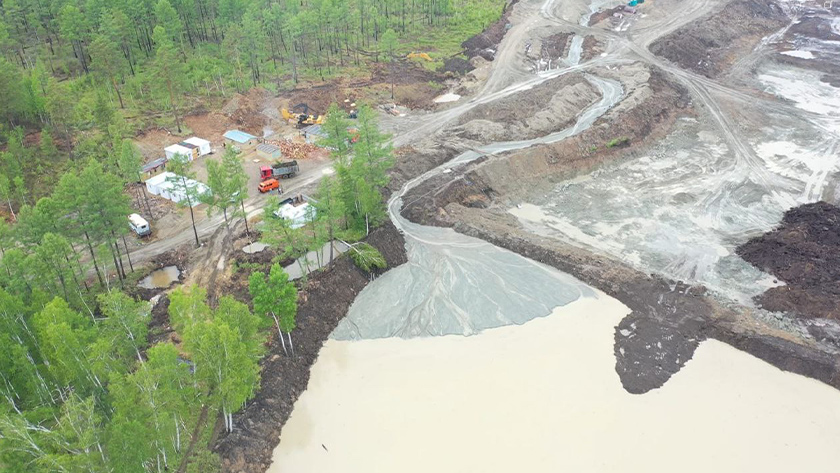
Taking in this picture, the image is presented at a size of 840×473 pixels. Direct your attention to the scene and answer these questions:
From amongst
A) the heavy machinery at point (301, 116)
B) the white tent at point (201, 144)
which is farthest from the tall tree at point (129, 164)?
the heavy machinery at point (301, 116)

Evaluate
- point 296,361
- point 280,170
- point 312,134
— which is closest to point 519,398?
point 296,361

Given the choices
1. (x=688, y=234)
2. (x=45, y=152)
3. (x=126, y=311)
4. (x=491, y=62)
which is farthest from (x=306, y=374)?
(x=491, y=62)

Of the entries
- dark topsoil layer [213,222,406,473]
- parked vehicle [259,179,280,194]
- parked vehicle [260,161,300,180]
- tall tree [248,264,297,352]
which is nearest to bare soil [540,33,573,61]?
parked vehicle [260,161,300,180]

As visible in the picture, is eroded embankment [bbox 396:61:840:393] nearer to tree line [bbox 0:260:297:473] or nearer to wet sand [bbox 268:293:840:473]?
wet sand [bbox 268:293:840:473]

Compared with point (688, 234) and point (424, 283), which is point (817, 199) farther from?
point (424, 283)

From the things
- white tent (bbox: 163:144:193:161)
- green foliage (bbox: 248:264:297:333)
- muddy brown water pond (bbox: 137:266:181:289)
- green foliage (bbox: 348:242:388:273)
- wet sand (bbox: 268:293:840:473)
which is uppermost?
green foliage (bbox: 248:264:297:333)
